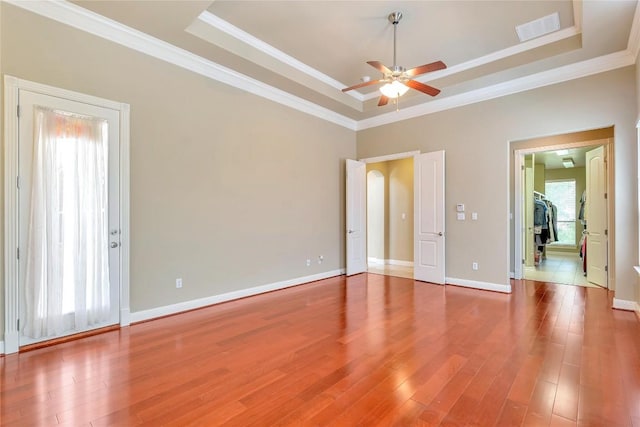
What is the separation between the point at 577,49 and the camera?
12.9 ft

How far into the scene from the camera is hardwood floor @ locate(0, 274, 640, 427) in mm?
1986

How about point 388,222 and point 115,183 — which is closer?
point 115,183

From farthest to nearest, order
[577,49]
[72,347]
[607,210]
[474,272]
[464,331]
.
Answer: [474,272], [607,210], [577,49], [464,331], [72,347]

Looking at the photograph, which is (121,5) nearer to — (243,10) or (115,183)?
(243,10)

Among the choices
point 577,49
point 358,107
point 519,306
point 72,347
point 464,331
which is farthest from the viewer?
point 358,107

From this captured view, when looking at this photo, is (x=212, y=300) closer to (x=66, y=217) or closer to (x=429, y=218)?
(x=66, y=217)

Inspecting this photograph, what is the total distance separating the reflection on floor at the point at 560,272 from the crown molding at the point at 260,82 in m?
3.63

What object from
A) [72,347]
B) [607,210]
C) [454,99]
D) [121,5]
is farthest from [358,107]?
[72,347]

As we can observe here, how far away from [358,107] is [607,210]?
14.8 ft

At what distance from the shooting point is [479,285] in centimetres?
527

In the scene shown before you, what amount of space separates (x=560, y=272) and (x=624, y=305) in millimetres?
3002

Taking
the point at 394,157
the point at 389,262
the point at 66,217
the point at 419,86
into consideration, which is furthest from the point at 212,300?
the point at 389,262

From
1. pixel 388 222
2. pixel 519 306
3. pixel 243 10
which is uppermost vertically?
pixel 243 10

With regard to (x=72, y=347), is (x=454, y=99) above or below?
above
